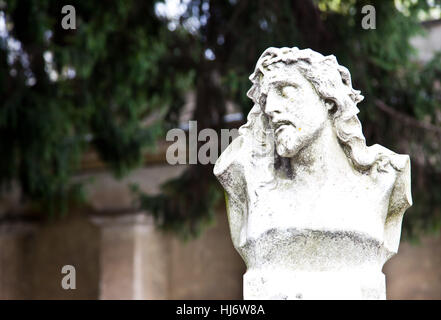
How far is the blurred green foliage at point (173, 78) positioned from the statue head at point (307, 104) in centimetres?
426

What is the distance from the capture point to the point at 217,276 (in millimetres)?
13469

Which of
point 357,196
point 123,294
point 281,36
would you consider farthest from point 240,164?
point 123,294

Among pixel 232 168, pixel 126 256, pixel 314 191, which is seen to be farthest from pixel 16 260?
pixel 314 191

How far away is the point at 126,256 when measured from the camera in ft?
41.7

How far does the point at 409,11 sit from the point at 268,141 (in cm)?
551

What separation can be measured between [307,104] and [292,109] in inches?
2.6

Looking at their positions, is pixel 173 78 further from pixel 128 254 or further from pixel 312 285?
pixel 312 285

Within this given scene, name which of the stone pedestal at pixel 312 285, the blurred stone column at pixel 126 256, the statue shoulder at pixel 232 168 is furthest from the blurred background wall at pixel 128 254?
the stone pedestal at pixel 312 285

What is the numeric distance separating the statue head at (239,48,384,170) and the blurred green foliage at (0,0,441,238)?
4264 millimetres

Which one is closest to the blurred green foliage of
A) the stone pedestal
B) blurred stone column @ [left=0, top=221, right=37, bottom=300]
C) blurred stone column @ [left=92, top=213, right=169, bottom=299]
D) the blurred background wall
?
the blurred background wall

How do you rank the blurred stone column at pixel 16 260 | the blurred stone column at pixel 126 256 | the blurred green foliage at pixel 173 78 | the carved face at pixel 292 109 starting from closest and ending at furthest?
the carved face at pixel 292 109
the blurred green foliage at pixel 173 78
the blurred stone column at pixel 126 256
the blurred stone column at pixel 16 260

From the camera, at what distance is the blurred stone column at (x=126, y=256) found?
12578 millimetres

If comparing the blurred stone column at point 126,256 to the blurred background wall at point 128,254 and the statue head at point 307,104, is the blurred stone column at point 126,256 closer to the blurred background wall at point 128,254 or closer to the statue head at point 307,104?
the blurred background wall at point 128,254

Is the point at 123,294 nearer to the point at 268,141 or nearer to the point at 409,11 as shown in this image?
the point at 409,11
